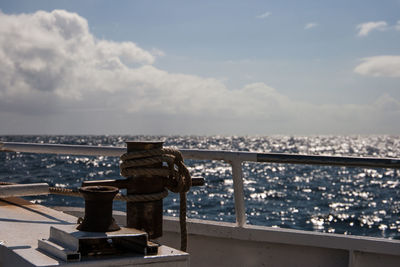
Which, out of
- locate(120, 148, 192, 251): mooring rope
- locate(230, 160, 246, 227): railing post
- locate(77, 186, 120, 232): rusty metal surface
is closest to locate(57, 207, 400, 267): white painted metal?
locate(230, 160, 246, 227): railing post

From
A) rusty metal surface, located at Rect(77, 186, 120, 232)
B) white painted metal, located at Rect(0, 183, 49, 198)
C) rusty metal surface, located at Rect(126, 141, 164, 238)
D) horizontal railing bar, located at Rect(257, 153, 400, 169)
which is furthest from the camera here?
horizontal railing bar, located at Rect(257, 153, 400, 169)

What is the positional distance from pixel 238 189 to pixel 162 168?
982mm

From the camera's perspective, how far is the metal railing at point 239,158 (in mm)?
2158

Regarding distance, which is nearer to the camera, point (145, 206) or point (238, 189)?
point (145, 206)

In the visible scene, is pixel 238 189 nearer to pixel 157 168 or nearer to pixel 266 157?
pixel 266 157

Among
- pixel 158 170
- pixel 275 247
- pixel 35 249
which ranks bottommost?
pixel 275 247

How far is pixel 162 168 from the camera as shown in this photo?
1.62m

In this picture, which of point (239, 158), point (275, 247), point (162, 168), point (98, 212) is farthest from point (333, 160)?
point (98, 212)

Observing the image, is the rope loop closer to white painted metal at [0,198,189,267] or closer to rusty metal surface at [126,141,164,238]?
rusty metal surface at [126,141,164,238]

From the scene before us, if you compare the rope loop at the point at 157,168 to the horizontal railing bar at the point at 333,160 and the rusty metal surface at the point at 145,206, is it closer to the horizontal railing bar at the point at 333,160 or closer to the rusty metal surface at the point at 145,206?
the rusty metal surface at the point at 145,206

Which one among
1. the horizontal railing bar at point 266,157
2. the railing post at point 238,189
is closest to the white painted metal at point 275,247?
the railing post at point 238,189

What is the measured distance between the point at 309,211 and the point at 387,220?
3.02 meters

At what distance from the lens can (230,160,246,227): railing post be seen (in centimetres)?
245

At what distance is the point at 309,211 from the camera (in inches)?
768
